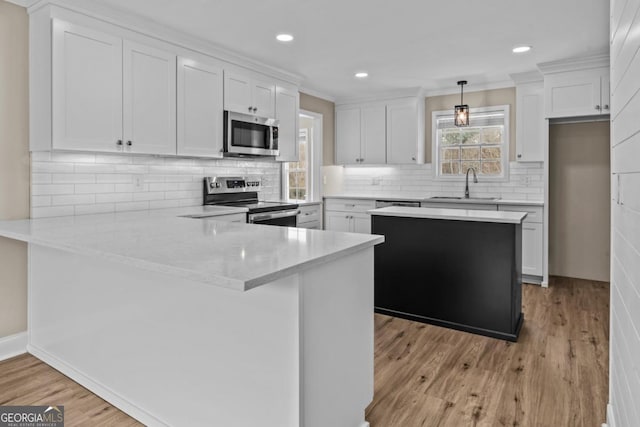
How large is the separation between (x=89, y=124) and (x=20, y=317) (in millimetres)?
1399

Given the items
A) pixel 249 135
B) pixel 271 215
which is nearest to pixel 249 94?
pixel 249 135

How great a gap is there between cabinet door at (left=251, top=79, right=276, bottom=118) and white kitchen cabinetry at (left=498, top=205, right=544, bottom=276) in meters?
2.76

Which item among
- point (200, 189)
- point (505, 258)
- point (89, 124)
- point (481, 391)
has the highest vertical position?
point (89, 124)

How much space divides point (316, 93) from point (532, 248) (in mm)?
3326

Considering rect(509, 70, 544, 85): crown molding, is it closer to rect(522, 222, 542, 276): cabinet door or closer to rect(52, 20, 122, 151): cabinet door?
rect(522, 222, 542, 276): cabinet door

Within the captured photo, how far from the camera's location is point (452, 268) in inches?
123

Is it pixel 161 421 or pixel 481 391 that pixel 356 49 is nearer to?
pixel 481 391

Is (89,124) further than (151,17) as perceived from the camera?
No

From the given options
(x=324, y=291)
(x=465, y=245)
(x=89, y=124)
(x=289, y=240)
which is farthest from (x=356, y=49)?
(x=324, y=291)

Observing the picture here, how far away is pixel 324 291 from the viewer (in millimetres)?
1595

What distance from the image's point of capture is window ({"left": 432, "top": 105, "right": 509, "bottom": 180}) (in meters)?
5.18

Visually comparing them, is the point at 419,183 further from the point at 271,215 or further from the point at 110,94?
the point at 110,94

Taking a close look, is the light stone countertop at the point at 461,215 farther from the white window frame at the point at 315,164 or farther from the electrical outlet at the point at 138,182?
the white window frame at the point at 315,164

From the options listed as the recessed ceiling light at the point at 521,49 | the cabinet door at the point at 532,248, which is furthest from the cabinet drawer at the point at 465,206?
the recessed ceiling light at the point at 521,49
